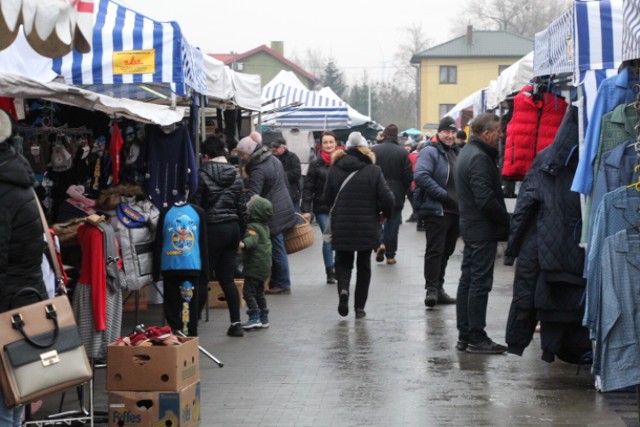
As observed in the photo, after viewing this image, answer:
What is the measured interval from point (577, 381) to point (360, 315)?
11.9 ft

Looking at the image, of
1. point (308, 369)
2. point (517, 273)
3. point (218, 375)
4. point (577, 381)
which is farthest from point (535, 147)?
point (218, 375)

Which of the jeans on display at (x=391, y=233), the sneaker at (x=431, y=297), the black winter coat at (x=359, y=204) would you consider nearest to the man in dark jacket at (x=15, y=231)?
the black winter coat at (x=359, y=204)

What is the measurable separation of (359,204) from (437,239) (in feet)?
4.42

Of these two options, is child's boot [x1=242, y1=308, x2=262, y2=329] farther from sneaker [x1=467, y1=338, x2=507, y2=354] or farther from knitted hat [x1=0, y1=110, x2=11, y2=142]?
knitted hat [x1=0, y1=110, x2=11, y2=142]

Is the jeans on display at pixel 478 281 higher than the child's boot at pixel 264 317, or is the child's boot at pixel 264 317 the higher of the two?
the jeans on display at pixel 478 281

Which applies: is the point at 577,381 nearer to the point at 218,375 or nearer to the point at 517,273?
the point at 517,273

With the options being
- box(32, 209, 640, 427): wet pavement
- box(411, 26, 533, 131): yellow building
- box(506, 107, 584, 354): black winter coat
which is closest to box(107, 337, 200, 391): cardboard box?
box(32, 209, 640, 427): wet pavement

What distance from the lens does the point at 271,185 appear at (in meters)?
12.8

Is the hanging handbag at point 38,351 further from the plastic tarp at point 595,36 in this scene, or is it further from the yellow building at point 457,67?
the yellow building at point 457,67

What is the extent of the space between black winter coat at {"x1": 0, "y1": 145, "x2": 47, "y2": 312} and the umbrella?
0.55m

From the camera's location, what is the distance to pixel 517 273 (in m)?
8.52

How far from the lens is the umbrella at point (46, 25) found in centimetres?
514

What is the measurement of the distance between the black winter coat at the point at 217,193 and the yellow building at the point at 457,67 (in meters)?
85.6

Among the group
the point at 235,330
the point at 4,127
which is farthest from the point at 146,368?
the point at 235,330
